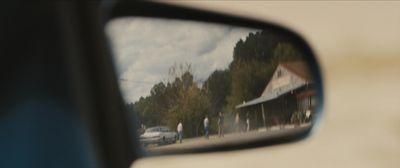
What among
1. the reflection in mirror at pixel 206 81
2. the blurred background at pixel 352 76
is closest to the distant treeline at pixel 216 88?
the reflection in mirror at pixel 206 81

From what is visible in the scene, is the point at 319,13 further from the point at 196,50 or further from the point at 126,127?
the point at 126,127

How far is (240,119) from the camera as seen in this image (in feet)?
6.26

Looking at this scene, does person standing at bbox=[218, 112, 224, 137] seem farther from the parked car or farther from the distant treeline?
the parked car

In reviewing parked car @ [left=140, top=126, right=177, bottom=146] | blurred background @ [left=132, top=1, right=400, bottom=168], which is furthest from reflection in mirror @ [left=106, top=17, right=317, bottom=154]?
blurred background @ [left=132, top=1, right=400, bottom=168]

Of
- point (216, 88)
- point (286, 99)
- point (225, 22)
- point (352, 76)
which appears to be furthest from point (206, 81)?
point (352, 76)

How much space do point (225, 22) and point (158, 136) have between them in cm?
36

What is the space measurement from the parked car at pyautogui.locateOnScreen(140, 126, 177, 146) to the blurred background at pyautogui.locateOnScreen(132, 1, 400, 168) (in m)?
0.85

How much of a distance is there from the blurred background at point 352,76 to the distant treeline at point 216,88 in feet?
1.34

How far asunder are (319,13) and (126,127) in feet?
4.65

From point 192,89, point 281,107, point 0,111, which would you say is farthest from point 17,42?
point 281,107

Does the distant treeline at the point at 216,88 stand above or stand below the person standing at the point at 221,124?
above

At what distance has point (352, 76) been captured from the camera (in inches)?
115

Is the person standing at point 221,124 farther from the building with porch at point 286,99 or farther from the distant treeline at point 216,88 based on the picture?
the building with porch at point 286,99

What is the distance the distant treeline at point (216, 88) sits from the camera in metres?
1.64
